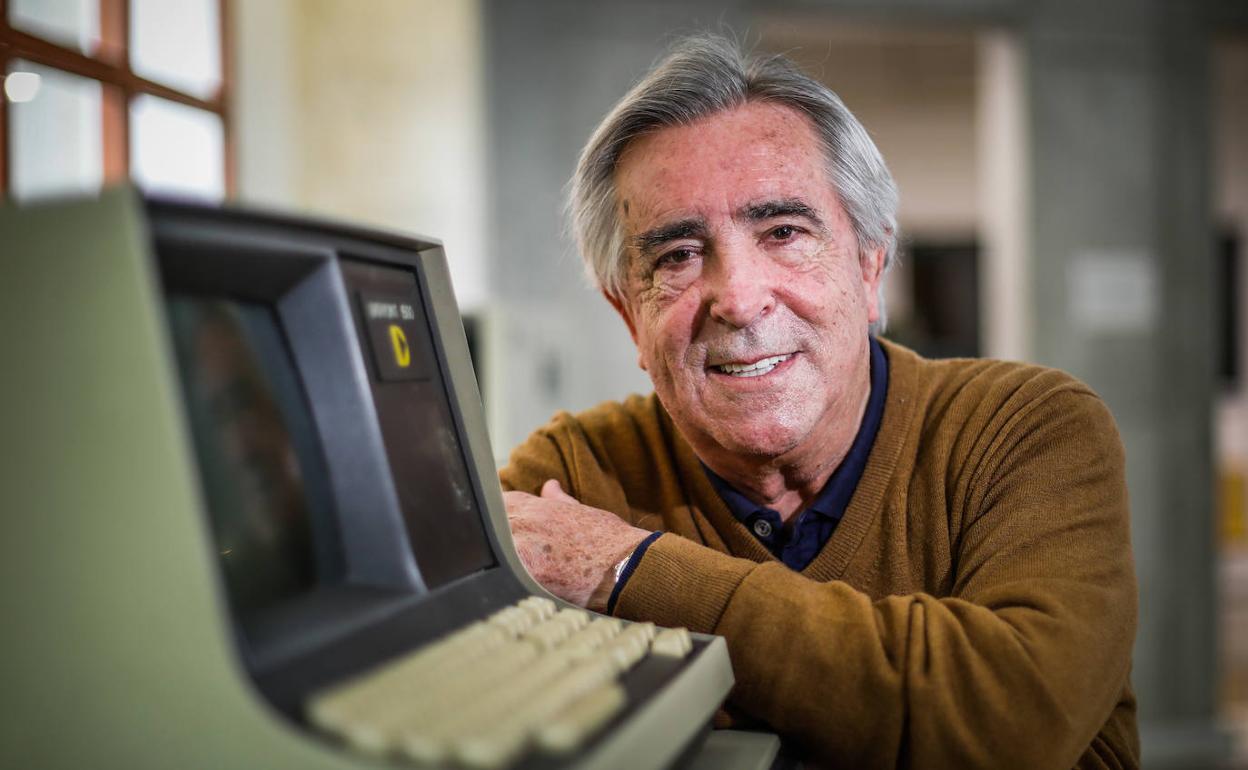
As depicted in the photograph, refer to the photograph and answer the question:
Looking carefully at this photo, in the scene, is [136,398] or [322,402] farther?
[322,402]

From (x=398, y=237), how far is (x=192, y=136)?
2.84 metres

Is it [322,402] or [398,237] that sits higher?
[398,237]

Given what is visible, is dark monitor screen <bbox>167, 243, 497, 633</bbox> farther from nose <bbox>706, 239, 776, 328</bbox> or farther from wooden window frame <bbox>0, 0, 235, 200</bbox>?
wooden window frame <bbox>0, 0, 235, 200</bbox>

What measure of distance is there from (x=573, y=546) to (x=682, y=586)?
0.12 metres

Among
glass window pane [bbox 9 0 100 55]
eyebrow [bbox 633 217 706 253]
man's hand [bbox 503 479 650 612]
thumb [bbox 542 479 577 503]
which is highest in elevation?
glass window pane [bbox 9 0 100 55]

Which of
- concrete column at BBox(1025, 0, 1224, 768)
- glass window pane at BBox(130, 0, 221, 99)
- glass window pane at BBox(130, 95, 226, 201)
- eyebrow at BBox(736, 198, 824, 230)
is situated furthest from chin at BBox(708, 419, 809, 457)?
concrete column at BBox(1025, 0, 1224, 768)

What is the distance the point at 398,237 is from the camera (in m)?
0.70

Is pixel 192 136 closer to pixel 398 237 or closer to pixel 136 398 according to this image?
pixel 398 237

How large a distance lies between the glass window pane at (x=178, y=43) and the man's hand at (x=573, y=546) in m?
2.51

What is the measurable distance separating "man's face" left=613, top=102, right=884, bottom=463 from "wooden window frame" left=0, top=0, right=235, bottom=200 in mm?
1662

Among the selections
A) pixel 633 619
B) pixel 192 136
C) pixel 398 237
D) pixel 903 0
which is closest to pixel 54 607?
pixel 398 237

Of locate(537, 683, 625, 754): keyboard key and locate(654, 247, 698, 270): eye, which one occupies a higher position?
locate(654, 247, 698, 270): eye

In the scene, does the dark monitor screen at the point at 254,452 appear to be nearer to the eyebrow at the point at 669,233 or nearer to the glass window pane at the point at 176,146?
the eyebrow at the point at 669,233

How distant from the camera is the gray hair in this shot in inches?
40.7
